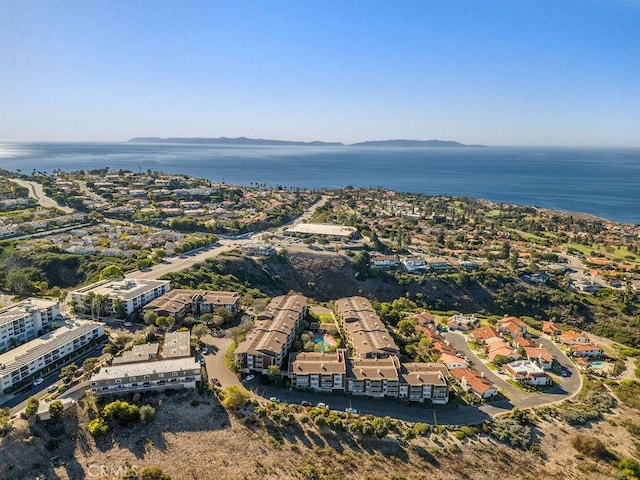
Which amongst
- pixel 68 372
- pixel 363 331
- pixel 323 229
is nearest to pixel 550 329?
pixel 363 331

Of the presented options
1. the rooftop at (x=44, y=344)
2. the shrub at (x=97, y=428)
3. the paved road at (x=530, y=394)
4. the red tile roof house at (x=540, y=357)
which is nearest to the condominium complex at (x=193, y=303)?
the rooftop at (x=44, y=344)

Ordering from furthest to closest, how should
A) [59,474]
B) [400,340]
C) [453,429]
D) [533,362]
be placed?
[400,340], [533,362], [453,429], [59,474]

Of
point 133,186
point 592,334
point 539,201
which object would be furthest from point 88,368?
point 539,201

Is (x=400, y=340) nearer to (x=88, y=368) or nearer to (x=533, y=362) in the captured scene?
(x=533, y=362)

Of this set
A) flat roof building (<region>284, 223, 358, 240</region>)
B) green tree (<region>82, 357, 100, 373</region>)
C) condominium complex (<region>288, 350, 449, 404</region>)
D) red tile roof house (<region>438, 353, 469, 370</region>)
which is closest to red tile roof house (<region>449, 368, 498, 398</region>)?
red tile roof house (<region>438, 353, 469, 370</region>)

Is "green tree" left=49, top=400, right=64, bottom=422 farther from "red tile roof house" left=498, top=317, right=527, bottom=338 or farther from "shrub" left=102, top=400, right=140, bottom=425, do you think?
"red tile roof house" left=498, top=317, right=527, bottom=338

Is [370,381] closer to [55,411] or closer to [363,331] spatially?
[363,331]
